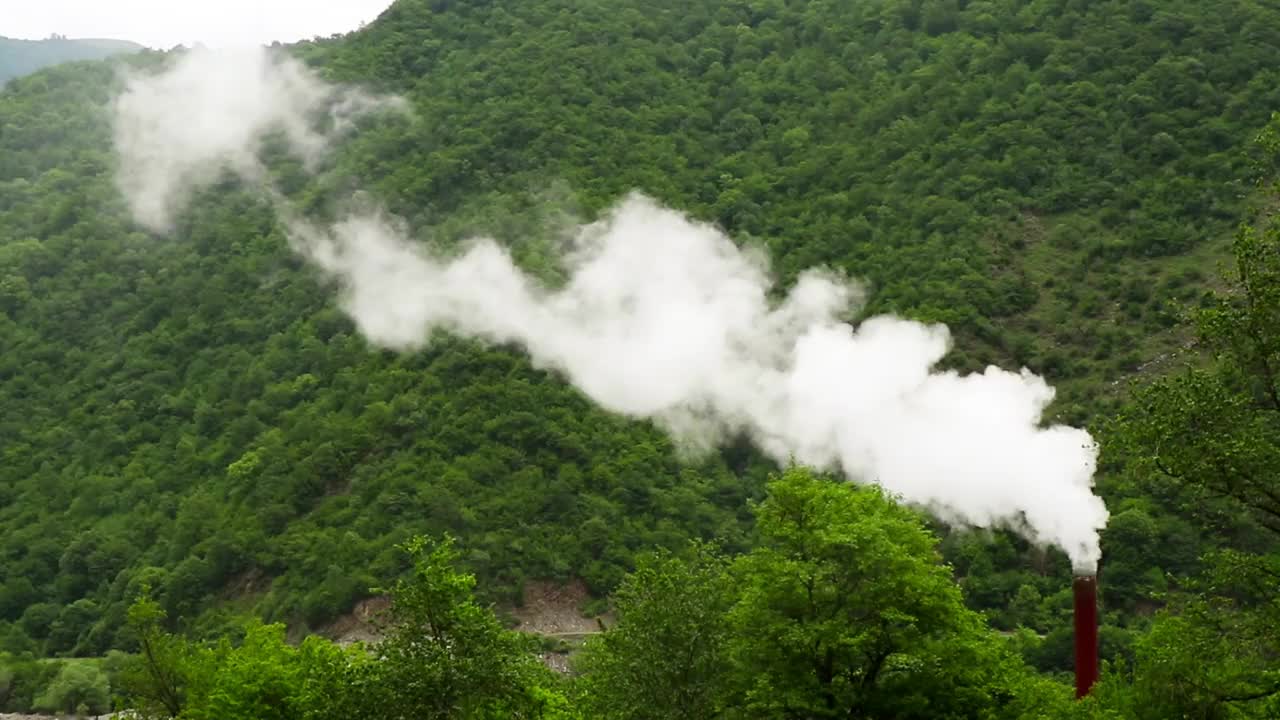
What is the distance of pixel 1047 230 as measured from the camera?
244 feet

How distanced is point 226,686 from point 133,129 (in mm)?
85900

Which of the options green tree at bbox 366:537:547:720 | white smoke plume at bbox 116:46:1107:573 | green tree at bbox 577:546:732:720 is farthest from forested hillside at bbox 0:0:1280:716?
green tree at bbox 366:537:547:720

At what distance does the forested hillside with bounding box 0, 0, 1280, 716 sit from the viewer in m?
63.3

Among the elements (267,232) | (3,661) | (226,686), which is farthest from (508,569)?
(267,232)

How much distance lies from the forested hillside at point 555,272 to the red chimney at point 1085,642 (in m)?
15.7

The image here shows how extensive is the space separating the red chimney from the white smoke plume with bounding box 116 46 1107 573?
1173 cm

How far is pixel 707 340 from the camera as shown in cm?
7400

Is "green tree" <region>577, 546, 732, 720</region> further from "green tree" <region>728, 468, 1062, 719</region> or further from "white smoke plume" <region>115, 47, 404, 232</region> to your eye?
"white smoke plume" <region>115, 47, 404, 232</region>

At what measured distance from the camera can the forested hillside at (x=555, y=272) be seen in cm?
6328

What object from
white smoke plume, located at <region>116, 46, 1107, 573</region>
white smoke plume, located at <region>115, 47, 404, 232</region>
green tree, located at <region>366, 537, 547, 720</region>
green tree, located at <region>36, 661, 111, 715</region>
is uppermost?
white smoke plume, located at <region>115, 47, 404, 232</region>

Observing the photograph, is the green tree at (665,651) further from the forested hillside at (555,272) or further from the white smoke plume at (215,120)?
the white smoke plume at (215,120)

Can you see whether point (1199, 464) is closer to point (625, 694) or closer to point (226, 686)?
point (625, 694)

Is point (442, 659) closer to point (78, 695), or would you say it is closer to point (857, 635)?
point (857, 635)

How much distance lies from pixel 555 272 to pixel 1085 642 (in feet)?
156
